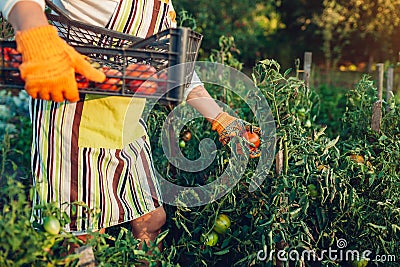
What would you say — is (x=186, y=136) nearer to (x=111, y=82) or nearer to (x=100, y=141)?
(x=100, y=141)

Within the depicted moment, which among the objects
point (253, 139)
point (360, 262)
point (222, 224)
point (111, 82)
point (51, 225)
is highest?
point (111, 82)

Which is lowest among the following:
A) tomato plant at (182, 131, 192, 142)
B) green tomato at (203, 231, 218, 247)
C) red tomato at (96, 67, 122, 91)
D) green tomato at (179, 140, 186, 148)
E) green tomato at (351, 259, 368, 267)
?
green tomato at (351, 259, 368, 267)

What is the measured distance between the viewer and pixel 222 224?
2164 millimetres

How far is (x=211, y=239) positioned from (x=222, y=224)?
0.07m

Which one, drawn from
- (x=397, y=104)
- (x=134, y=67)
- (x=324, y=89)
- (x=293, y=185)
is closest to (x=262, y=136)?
(x=293, y=185)

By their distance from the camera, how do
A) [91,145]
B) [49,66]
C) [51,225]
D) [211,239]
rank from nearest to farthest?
[49,66], [51,225], [91,145], [211,239]

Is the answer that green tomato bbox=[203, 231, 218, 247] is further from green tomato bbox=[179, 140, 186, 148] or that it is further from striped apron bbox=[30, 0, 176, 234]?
green tomato bbox=[179, 140, 186, 148]

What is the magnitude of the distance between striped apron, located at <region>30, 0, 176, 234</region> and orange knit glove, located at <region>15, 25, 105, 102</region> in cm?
35

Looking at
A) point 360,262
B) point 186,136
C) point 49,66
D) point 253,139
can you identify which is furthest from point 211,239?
point 49,66

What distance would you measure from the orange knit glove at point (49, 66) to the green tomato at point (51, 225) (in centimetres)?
30

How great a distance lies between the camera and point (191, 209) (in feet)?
7.63

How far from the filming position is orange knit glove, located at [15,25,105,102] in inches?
55.1

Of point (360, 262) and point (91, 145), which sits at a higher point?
point (91, 145)

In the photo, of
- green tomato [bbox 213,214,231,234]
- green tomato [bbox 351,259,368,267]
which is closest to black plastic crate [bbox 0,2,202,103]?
green tomato [bbox 213,214,231,234]
